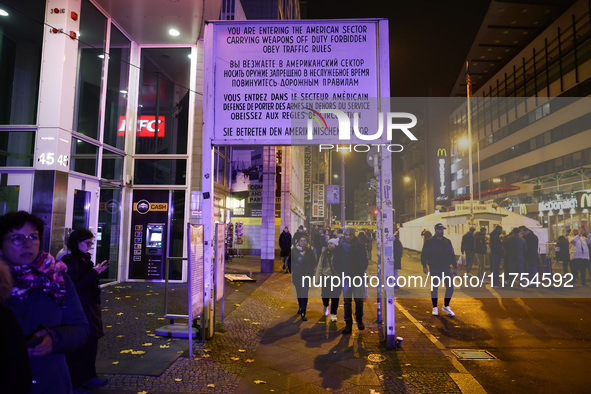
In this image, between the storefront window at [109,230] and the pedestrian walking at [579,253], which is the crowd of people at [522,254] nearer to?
A: the pedestrian walking at [579,253]

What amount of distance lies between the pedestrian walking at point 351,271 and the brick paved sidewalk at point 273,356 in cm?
34

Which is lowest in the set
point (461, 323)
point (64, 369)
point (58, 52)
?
point (461, 323)

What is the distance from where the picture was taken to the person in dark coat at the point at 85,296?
166 inches

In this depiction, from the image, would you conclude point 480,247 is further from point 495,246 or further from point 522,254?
point 522,254

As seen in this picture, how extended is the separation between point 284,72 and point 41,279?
5.42 metres

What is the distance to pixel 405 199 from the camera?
10988 centimetres

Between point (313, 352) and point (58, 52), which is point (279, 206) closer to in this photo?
point (58, 52)

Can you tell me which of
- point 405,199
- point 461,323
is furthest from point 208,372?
point 405,199

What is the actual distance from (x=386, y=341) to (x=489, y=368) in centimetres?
156

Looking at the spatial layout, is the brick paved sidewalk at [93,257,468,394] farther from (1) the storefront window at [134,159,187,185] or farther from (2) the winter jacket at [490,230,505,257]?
(2) the winter jacket at [490,230,505,257]

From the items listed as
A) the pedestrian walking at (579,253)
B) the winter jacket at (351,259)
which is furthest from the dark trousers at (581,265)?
the winter jacket at (351,259)

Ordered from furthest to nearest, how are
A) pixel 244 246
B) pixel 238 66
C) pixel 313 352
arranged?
pixel 244 246 < pixel 238 66 < pixel 313 352

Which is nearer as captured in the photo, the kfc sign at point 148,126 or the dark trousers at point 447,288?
the dark trousers at point 447,288

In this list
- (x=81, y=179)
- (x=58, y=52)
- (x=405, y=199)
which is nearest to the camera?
(x=58, y=52)
